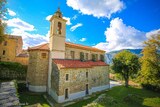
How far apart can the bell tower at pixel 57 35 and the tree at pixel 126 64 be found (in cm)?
1605

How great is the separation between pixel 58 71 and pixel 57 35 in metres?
7.50

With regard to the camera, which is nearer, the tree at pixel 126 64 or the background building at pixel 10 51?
the tree at pixel 126 64

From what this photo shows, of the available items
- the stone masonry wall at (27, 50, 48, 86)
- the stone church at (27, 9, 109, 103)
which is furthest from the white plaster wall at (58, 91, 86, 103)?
the stone masonry wall at (27, 50, 48, 86)

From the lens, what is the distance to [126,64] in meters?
29.0

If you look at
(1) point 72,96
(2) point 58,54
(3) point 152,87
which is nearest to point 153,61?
(3) point 152,87

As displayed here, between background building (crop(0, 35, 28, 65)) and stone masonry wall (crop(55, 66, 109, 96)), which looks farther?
background building (crop(0, 35, 28, 65))

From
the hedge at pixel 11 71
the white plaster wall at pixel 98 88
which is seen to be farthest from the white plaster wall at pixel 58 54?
the hedge at pixel 11 71

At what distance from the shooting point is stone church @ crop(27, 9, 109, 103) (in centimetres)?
1886

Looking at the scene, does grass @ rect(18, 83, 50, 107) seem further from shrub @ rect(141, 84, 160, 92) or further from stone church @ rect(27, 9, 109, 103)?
shrub @ rect(141, 84, 160, 92)

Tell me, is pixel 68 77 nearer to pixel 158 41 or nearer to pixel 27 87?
pixel 27 87

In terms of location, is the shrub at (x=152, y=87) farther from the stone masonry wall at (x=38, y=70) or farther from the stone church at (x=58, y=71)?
the stone masonry wall at (x=38, y=70)

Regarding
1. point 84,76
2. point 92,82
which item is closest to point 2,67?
point 84,76

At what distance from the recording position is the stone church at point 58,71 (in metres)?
18.9

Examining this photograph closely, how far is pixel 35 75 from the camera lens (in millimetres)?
21297
